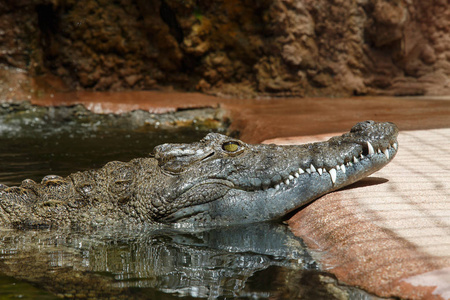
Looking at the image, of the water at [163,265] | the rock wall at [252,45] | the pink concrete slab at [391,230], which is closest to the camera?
the pink concrete slab at [391,230]

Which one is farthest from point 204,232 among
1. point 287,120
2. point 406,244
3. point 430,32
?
point 430,32

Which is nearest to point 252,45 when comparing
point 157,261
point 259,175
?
point 259,175

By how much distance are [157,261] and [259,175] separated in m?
1.04

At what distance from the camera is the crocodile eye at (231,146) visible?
383 centimetres

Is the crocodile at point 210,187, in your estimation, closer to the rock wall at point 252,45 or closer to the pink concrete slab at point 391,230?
the pink concrete slab at point 391,230

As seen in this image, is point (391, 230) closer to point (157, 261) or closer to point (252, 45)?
point (157, 261)

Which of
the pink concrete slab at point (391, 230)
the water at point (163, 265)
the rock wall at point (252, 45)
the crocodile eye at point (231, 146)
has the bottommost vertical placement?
the water at point (163, 265)

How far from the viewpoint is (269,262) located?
9.77 feet

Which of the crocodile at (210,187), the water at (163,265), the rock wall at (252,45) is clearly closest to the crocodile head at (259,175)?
the crocodile at (210,187)

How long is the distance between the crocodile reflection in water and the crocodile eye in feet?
1.99

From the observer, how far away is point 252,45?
11758 mm

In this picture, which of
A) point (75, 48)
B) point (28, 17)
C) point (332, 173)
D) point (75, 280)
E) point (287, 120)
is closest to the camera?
point (75, 280)

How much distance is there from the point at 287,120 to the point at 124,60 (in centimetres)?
591

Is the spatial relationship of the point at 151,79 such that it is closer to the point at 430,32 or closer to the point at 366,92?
the point at 366,92
